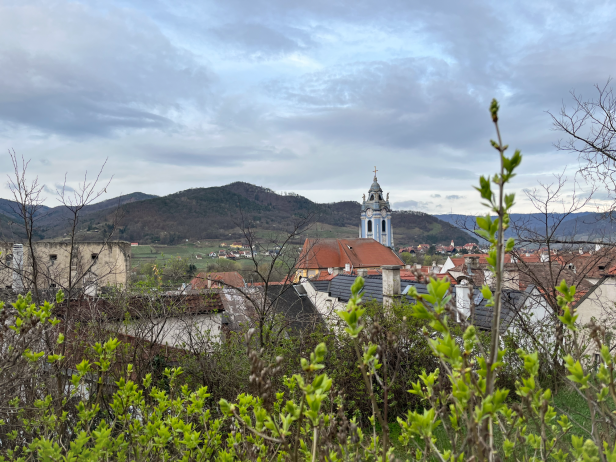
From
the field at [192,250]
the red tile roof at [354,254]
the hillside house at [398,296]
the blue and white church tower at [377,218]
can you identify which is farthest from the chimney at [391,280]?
the blue and white church tower at [377,218]

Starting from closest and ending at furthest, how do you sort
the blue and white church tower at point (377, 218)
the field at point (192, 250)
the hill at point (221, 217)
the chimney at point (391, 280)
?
1. the chimney at point (391, 280)
2. the field at point (192, 250)
3. the hill at point (221, 217)
4. the blue and white church tower at point (377, 218)

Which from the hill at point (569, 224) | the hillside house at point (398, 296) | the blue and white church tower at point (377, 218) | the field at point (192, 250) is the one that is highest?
the blue and white church tower at point (377, 218)

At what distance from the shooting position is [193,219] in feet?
215

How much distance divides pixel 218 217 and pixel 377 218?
21.7m

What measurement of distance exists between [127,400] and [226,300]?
28.4 feet

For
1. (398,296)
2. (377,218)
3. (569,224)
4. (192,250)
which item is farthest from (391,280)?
(377,218)

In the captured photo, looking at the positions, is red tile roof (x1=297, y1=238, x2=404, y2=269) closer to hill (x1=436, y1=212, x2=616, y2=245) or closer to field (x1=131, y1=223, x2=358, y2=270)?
field (x1=131, y1=223, x2=358, y2=270)

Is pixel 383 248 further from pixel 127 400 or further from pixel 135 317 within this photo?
pixel 127 400

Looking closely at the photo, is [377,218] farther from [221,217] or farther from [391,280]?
[391,280]

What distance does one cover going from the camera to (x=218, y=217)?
53.8 m

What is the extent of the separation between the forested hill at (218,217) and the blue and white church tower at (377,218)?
4.74 meters

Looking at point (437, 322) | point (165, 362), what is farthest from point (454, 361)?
point (165, 362)

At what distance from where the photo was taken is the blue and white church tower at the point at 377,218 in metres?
58.0

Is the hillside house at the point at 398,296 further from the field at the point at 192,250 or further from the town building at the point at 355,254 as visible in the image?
the town building at the point at 355,254
